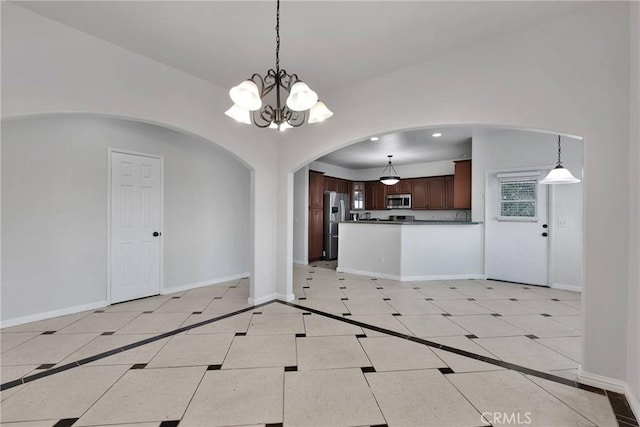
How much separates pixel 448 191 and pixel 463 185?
1.11 meters

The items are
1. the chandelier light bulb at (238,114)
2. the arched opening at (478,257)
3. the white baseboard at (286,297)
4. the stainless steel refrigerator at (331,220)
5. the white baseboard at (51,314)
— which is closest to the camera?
the chandelier light bulb at (238,114)

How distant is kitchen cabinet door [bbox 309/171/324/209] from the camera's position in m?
7.67

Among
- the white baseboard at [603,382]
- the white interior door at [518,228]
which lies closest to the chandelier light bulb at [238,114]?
the white baseboard at [603,382]

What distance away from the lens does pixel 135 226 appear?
421cm

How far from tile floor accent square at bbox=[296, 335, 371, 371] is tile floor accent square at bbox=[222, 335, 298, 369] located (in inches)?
3.9

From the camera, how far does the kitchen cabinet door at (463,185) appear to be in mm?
6422

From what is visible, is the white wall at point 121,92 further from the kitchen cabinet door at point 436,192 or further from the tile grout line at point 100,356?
the kitchen cabinet door at point 436,192

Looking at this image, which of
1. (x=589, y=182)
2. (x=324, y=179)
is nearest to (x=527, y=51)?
(x=589, y=182)

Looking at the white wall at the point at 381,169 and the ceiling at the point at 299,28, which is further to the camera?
the white wall at the point at 381,169

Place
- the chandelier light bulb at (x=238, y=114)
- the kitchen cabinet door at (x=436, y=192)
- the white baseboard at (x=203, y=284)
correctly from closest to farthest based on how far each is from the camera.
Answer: the chandelier light bulb at (x=238, y=114), the white baseboard at (x=203, y=284), the kitchen cabinet door at (x=436, y=192)

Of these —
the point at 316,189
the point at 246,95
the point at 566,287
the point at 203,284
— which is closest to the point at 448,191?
the point at 566,287

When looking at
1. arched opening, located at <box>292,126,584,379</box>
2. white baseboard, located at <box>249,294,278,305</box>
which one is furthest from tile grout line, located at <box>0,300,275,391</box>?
arched opening, located at <box>292,126,584,379</box>

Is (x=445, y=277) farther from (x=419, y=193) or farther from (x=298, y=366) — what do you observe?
(x=298, y=366)

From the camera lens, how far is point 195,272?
4.96 m
